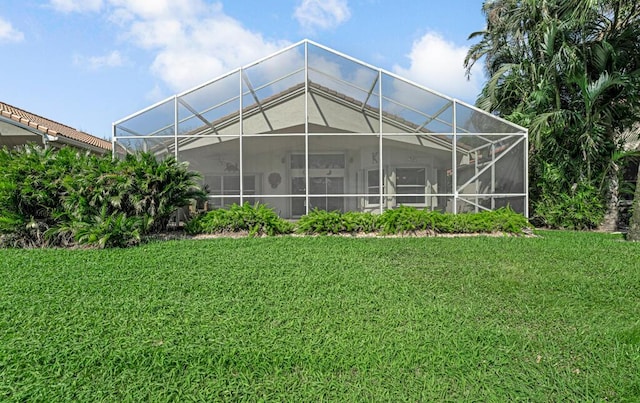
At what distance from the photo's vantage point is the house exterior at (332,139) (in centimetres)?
1020

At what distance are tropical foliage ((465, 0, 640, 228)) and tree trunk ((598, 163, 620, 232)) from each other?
0.13 ft

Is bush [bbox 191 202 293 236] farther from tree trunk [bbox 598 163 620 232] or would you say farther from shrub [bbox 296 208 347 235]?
tree trunk [bbox 598 163 620 232]

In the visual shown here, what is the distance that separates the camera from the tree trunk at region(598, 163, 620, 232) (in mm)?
10883

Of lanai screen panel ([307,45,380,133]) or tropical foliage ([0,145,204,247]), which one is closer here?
tropical foliage ([0,145,204,247])

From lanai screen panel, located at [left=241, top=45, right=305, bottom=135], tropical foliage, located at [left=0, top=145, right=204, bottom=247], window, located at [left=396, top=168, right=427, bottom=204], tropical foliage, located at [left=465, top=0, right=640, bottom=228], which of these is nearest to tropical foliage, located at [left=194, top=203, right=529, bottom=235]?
tropical foliage, located at [left=0, top=145, right=204, bottom=247]

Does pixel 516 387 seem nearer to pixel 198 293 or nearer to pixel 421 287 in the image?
pixel 421 287

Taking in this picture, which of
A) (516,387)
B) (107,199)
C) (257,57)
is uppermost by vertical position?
(257,57)

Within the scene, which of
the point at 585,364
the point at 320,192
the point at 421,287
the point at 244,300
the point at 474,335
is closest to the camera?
the point at 585,364

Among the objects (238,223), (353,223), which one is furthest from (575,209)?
(238,223)

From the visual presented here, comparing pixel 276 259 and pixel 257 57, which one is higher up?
pixel 257 57

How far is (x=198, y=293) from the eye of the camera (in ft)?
14.2

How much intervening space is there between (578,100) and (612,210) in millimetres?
3515

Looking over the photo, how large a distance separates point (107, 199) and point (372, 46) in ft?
26.0

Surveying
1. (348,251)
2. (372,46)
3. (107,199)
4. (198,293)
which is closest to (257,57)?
(372,46)
